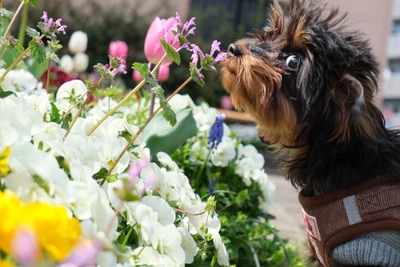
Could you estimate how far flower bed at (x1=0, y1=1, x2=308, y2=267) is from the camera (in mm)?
608

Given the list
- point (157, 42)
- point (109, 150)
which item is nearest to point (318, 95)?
point (157, 42)

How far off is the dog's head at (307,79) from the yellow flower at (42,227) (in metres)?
1.52

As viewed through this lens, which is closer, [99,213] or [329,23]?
[99,213]

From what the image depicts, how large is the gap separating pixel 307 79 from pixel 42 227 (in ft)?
5.09

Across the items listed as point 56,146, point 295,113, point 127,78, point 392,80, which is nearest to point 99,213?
point 56,146

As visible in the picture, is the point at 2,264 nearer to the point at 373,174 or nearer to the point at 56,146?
the point at 56,146

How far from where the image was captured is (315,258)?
2391 mm

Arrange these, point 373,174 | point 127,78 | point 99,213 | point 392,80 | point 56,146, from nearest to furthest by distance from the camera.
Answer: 1. point 99,213
2. point 56,146
3. point 373,174
4. point 127,78
5. point 392,80

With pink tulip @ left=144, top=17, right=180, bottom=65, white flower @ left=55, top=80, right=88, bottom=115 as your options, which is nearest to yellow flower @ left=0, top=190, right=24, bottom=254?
white flower @ left=55, top=80, right=88, bottom=115

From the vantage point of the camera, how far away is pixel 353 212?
1.97 m

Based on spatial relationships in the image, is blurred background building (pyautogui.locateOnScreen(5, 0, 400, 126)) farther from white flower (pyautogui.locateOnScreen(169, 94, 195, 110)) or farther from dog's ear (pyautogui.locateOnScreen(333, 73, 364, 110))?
dog's ear (pyautogui.locateOnScreen(333, 73, 364, 110))

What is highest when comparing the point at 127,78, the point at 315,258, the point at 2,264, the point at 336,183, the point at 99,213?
the point at 2,264

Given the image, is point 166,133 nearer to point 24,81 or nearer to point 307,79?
point 307,79

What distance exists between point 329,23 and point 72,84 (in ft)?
3.18
